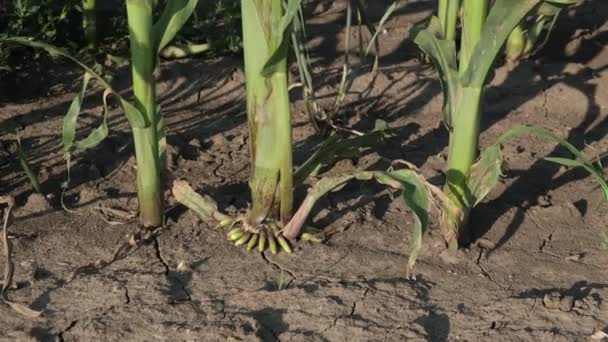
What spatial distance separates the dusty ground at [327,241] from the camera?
2566 mm

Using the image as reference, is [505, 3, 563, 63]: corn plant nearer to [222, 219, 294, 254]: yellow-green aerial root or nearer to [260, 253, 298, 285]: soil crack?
[222, 219, 294, 254]: yellow-green aerial root

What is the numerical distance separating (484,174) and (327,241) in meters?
0.50

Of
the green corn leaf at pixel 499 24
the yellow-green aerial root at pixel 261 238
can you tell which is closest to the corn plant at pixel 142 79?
the yellow-green aerial root at pixel 261 238

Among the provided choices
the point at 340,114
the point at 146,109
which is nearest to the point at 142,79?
the point at 146,109

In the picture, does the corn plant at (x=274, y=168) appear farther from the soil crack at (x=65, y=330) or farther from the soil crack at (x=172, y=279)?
the soil crack at (x=65, y=330)

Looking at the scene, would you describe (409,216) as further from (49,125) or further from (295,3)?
(49,125)

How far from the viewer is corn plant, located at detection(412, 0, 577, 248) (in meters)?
2.55

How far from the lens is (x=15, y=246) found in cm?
285

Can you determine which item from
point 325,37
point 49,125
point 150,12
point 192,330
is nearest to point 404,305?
point 192,330

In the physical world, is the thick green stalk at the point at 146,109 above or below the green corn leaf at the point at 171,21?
below

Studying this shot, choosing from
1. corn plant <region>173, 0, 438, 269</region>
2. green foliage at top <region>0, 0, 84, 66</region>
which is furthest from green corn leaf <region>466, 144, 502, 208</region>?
green foliage at top <region>0, 0, 84, 66</region>

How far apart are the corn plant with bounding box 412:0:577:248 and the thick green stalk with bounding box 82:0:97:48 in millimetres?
1451

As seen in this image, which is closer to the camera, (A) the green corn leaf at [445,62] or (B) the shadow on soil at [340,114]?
(A) the green corn leaf at [445,62]

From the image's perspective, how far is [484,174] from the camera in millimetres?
2730
